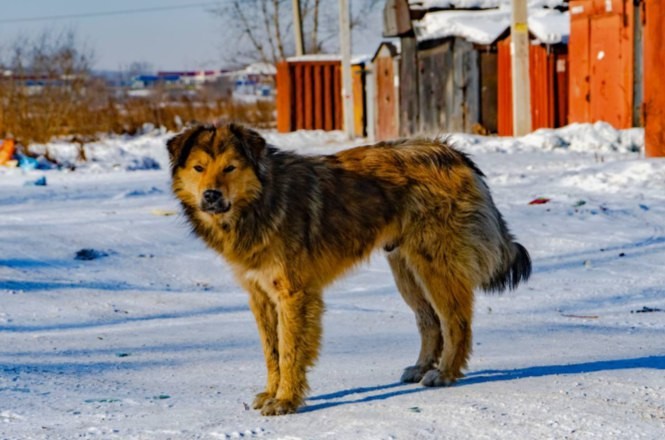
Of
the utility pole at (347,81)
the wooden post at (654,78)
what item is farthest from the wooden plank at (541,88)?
the wooden post at (654,78)

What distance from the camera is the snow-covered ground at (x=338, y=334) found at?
512 cm

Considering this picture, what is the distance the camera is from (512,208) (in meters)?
13.2

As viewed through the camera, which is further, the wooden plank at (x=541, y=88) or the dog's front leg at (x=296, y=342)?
the wooden plank at (x=541, y=88)

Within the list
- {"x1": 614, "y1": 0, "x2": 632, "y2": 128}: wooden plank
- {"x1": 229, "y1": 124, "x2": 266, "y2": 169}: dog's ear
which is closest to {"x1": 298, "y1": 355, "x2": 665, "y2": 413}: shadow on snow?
{"x1": 229, "y1": 124, "x2": 266, "y2": 169}: dog's ear

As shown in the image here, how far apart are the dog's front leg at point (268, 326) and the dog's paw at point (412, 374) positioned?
86cm

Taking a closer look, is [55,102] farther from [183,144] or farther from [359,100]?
[183,144]

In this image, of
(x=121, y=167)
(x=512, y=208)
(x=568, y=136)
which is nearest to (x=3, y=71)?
(x=121, y=167)

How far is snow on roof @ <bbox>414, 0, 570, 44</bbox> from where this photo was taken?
25.8 metres

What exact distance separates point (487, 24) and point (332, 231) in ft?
77.4

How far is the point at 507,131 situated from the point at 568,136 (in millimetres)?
4948

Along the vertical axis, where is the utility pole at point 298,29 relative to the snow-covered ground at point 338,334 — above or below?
above

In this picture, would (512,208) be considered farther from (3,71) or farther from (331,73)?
(331,73)

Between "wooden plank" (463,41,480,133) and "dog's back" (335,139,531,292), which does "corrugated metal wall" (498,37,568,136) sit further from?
"dog's back" (335,139,531,292)

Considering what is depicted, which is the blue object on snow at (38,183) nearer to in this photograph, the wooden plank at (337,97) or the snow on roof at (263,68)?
the wooden plank at (337,97)
